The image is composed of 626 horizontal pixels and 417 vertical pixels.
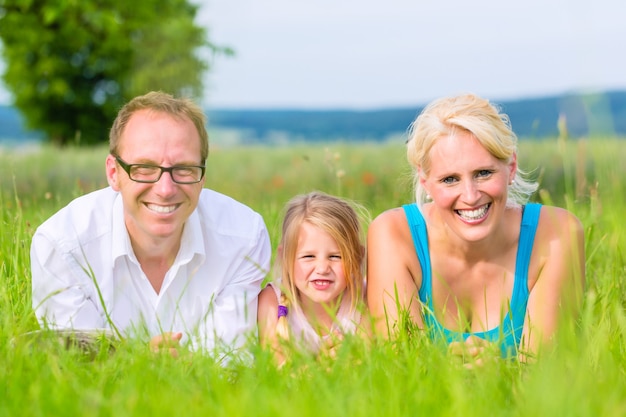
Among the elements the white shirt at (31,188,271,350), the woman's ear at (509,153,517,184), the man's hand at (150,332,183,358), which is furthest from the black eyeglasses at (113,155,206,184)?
the woman's ear at (509,153,517,184)

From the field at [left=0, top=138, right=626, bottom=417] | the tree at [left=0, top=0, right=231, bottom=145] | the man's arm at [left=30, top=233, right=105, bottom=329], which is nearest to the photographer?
the field at [left=0, top=138, right=626, bottom=417]

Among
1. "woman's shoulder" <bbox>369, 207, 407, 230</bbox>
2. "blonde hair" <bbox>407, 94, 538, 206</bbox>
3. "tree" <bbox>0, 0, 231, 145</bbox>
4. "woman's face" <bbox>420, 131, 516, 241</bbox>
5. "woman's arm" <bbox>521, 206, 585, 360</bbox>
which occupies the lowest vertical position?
"woman's arm" <bbox>521, 206, 585, 360</bbox>

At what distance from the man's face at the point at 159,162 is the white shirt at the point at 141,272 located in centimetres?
15

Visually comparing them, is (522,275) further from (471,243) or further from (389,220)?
(389,220)

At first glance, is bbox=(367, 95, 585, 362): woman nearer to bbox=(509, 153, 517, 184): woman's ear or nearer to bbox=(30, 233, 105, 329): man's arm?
bbox=(509, 153, 517, 184): woman's ear

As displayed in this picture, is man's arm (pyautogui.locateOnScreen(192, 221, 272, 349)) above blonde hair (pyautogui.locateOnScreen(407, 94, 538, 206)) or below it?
below

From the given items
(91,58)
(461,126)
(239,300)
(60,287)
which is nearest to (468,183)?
(461,126)

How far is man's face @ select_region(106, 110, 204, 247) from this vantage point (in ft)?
10.5

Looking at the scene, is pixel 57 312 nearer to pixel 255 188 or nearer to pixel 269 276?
pixel 269 276

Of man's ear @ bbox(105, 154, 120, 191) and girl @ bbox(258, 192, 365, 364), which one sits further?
girl @ bbox(258, 192, 365, 364)

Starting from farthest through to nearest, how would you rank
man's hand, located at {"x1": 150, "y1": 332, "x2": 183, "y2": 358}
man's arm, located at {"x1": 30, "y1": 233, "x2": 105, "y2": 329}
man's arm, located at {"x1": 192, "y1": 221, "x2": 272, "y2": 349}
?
man's arm, located at {"x1": 192, "y1": 221, "x2": 272, "y2": 349} < man's arm, located at {"x1": 30, "y1": 233, "x2": 105, "y2": 329} < man's hand, located at {"x1": 150, "y1": 332, "x2": 183, "y2": 358}

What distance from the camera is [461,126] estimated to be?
3.22m

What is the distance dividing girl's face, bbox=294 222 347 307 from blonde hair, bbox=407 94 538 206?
515 mm

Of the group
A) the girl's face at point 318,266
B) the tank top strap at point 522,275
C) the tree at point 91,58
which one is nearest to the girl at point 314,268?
the girl's face at point 318,266
